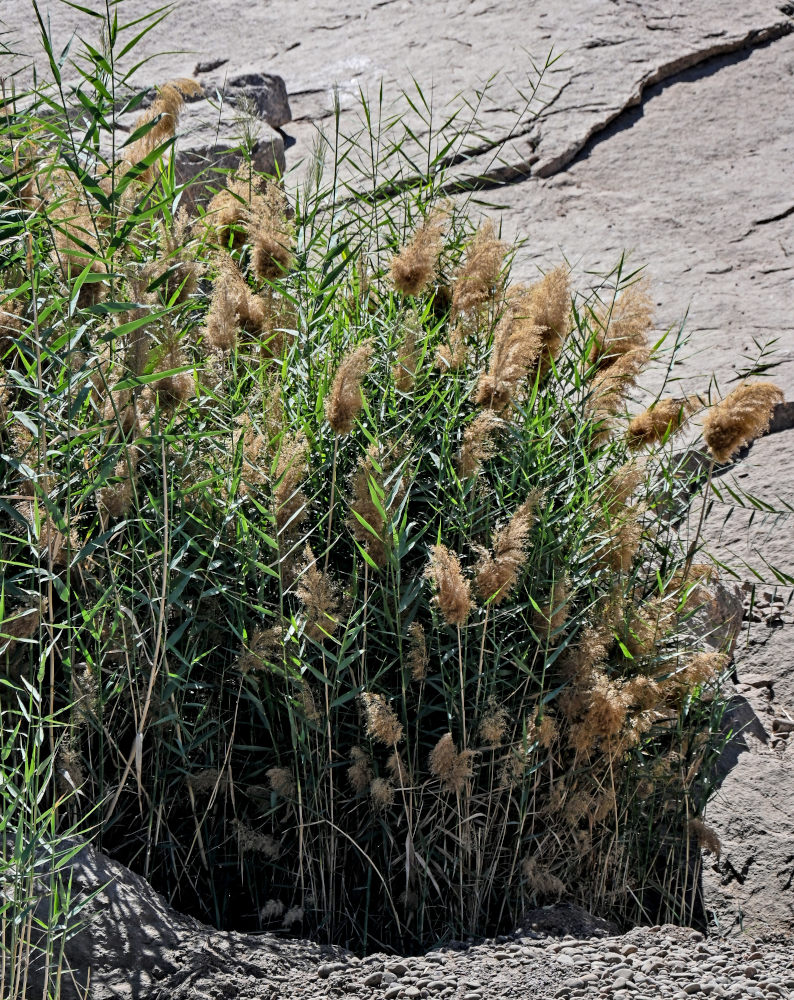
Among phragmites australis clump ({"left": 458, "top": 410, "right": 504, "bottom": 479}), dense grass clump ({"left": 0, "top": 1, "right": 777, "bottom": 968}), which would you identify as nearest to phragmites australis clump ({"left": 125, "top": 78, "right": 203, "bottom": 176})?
dense grass clump ({"left": 0, "top": 1, "right": 777, "bottom": 968})

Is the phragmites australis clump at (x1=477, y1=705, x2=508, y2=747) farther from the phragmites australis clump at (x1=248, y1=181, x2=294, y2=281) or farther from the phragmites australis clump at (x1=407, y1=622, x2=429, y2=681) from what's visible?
the phragmites australis clump at (x1=248, y1=181, x2=294, y2=281)

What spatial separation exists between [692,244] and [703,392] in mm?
1300

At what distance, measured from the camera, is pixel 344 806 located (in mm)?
2971

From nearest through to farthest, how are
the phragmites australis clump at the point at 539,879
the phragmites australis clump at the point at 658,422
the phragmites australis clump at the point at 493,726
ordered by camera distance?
1. the phragmites australis clump at the point at 493,726
2. the phragmites australis clump at the point at 539,879
3. the phragmites australis clump at the point at 658,422

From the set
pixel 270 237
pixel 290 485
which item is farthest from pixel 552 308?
pixel 290 485

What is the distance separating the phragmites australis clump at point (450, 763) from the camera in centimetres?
273

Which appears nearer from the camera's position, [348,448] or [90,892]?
[90,892]

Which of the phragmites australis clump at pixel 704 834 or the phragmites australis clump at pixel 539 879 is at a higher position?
the phragmites australis clump at pixel 539 879

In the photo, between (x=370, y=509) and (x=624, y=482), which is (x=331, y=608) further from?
(x=624, y=482)

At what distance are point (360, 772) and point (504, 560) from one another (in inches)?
23.7

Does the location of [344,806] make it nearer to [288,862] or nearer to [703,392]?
[288,862]

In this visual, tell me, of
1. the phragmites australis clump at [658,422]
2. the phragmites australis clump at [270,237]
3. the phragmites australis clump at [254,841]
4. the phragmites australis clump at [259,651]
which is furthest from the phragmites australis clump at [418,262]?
the phragmites australis clump at [254,841]

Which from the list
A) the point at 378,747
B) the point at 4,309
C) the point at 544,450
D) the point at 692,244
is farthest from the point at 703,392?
the point at 4,309

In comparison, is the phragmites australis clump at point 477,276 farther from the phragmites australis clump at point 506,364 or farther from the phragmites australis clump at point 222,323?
the phragmites australis clump at point 222,323
